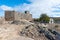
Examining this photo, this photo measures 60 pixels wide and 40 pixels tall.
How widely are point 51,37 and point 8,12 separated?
38.4 metres

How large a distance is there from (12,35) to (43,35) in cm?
594

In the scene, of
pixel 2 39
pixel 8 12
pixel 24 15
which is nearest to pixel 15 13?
pixel 8 12

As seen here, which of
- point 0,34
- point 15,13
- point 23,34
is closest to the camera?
point 0,34

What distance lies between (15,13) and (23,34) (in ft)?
125

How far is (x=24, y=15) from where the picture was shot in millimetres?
75562

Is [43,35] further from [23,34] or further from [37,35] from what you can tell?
[23,34]

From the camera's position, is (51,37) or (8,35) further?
(51,37)

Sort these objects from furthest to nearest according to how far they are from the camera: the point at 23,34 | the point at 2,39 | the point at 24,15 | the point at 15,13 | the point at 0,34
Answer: the point at 24,15, the point at 15,13, the point at 23,34, the point at 0,34, the point at 2,39

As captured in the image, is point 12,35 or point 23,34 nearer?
point 12,35

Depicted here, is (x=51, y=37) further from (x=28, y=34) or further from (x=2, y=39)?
(x=2, y=39)

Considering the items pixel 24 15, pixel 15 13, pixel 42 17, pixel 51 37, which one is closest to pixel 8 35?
pixel 51 37

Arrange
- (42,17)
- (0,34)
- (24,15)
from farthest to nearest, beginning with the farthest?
1. (42,17)
2. (24,15)
3. (0,34)

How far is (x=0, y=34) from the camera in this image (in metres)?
26.2

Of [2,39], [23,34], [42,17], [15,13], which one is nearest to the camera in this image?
[2,39]
